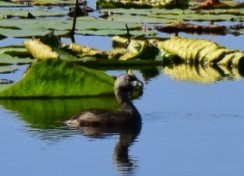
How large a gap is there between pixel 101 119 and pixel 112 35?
252 inches

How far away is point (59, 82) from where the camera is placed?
12.3m

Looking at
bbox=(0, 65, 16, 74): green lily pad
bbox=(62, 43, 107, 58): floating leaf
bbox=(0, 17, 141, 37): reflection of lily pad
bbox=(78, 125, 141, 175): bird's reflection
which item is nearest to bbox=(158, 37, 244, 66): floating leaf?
bbox=(62, 43, 107, 58): floating leaf

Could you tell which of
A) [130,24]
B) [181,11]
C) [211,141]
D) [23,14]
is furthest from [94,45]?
[211,141]

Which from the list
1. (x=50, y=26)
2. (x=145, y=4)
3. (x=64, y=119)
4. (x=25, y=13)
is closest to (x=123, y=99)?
(x=64, y=119)

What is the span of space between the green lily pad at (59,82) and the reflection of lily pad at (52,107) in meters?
0.07

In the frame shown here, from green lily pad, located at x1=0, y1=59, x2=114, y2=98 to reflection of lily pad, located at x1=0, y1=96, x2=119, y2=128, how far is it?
7 centimetres

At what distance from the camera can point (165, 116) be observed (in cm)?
1167

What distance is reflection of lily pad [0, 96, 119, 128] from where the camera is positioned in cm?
1157

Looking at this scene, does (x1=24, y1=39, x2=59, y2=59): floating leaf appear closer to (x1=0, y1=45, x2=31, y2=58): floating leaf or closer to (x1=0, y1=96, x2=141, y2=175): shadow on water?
(x1=0, y1=45, x2=31, y2=58): floating leaf

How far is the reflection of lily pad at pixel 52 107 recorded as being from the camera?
11570 mm

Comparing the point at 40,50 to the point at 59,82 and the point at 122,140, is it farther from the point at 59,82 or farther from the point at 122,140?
the point at 122,140

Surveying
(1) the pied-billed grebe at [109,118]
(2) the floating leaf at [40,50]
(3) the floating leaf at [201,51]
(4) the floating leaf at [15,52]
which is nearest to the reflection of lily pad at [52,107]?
(1) the pied-billed grebe at [109,118]

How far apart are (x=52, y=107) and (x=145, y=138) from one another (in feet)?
5.53

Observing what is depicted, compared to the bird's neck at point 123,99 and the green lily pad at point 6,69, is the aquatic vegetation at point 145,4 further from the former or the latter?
the bird's neck at point 123,99
